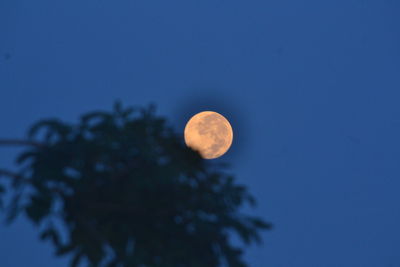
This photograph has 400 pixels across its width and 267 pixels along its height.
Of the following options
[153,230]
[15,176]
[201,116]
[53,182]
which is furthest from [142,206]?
[201,116]

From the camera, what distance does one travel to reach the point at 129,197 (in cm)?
704

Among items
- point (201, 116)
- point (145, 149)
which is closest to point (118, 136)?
point (145, 149)

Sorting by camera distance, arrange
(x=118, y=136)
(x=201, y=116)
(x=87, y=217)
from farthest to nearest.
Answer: (x=201, y=116)
(x=87, y=217)
(x=118, y=136)

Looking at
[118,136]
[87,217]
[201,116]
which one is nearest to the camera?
[118,136]

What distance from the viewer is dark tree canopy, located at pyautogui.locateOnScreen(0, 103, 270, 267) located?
685 centimetres

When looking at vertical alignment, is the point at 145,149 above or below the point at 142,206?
above

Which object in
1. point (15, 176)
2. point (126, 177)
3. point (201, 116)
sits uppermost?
point (201, 116)

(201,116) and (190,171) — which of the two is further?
(201,116)

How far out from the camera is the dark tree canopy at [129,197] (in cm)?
685

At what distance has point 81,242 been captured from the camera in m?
7.02

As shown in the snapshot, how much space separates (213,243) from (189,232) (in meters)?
0.40

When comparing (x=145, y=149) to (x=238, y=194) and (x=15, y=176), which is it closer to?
(x=238, y=194)

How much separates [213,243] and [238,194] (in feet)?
2.62

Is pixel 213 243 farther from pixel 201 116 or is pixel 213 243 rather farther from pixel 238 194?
pixel 201 116
